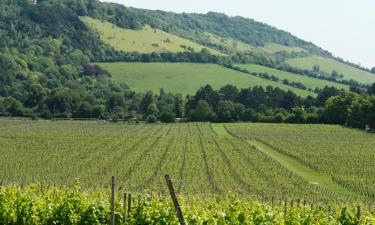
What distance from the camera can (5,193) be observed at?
78.5 feet

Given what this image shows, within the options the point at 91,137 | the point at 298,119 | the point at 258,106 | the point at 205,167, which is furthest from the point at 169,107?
the point at 205,167

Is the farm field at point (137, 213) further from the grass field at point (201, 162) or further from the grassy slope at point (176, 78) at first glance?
the grassy slope at point (176, 78)

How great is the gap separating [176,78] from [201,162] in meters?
128

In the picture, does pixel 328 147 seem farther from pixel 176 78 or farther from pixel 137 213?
pixel 176 78

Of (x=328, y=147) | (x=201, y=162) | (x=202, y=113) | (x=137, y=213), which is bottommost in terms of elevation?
(x=201, y=162)

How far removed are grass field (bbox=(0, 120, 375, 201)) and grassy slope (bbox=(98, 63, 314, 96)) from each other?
76872mm

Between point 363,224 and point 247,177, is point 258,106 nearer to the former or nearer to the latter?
point 247,177

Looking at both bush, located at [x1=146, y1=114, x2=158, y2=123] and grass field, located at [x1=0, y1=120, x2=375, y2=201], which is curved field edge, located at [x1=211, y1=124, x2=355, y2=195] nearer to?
grass field, located at [x1=0, y1=120, x2=375, y2=201]

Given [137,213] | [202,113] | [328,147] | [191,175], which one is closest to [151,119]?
[202,113]

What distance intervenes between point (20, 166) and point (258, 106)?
99035mm

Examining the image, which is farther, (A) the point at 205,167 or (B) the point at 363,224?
(A) the point at 205,167

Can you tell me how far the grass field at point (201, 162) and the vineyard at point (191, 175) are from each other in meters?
0.10

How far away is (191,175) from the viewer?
2094 inches

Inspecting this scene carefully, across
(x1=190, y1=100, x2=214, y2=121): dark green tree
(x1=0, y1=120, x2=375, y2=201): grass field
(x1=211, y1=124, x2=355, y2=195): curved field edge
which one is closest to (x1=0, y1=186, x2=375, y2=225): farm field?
(x1=0, y1=120, x2=375, y2=201): grass field
